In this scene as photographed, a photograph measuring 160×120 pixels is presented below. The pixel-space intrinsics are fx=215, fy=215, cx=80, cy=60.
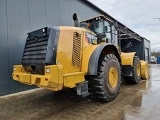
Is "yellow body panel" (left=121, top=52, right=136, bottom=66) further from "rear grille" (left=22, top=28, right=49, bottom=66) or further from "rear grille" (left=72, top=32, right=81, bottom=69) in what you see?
"rear grille" (left=22, top=28, right=49, bottom=66)

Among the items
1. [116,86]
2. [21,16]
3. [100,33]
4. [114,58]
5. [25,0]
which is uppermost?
[25,0]

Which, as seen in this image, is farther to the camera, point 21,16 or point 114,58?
point 21,16

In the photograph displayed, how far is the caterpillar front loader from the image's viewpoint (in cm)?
520

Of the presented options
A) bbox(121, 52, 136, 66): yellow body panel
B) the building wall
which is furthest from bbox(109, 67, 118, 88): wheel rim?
the building wall

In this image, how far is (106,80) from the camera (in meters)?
6.08

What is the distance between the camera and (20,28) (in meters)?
8.48

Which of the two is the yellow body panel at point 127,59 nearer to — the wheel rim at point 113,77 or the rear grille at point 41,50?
the wheel rim at point 113,77

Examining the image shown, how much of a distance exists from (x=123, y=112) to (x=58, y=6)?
23.1ft

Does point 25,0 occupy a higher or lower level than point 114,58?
higher

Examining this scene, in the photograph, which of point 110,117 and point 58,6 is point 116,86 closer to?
point 110,117

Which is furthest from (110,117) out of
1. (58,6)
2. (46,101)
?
(58,6)

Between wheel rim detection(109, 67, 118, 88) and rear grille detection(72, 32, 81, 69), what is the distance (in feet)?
3.85

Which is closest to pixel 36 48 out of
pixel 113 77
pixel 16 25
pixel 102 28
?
pixel 113 77

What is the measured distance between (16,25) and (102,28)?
332 cm
